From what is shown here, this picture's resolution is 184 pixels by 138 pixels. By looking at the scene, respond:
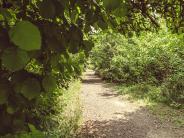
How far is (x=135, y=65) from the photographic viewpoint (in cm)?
2170

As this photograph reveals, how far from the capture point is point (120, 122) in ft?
40.8

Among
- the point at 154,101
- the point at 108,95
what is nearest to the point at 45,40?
the point at 154,101

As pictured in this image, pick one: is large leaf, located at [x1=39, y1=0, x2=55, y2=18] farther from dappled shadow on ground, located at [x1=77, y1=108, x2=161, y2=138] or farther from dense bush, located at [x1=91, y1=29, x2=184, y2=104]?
Answer: dappled shadow on ground, located at [x1=77, y1=108, x2=161, y2=138]

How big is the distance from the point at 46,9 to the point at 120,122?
446 inches

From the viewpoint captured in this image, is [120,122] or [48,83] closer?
[48,83]

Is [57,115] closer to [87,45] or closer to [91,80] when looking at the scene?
[87,45]

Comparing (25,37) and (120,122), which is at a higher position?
(25,37)

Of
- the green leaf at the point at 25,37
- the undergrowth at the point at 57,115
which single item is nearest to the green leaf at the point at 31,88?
the green leaf at the point at 25,37

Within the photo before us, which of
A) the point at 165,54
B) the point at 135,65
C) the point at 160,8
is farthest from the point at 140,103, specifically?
the point at 160,8

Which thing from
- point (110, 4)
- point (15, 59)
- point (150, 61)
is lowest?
point (150, 61)

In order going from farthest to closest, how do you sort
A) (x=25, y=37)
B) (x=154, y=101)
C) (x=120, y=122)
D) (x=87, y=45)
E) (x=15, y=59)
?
(x=154, y=101) < (x=120, y=122) < (x=87, y=45) < (x=15, y=59) < (x=25, y=37)

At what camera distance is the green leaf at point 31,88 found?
129 cm

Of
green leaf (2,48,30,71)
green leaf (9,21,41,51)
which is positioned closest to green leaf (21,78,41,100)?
green leaf (2,48,30,71)

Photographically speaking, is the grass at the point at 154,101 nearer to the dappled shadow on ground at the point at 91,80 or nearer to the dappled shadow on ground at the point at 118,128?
the dappled shadow on ground at the point at 118,128
